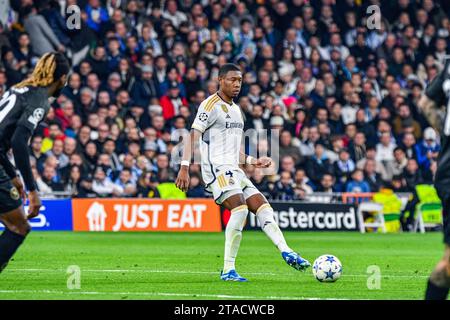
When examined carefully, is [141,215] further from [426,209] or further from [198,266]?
[198,266]

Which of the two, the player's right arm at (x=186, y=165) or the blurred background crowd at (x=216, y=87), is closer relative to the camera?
the player's right arm at (x=186, y=165)

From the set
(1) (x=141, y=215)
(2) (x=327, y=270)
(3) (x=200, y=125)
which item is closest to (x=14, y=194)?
(3) (x=200, y=125)

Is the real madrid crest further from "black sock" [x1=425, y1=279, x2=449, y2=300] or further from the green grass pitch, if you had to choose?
"black sock" [x1=425, y1=279, x2=449, y2=300]

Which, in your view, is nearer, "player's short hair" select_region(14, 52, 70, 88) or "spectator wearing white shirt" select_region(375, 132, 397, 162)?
"player's short hair" select_region(14, 52, 70, 88)

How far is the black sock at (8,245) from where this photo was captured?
974cm

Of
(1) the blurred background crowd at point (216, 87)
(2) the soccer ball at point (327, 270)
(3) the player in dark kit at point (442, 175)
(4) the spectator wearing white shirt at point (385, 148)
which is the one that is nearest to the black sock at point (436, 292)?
(3) the player in dark kit at point (442, 175)

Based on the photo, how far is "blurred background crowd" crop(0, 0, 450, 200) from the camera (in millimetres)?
24062

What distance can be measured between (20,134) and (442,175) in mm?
3690

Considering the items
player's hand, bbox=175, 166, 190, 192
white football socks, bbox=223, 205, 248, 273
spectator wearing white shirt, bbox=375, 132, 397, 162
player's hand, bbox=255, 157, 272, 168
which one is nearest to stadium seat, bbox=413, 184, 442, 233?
spectator wearing white shirt, bbox=375, 132, 397, 162

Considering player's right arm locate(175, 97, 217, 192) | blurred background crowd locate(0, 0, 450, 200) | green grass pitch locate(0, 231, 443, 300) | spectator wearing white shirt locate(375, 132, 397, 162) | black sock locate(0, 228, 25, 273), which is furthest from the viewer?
spectator wearing white shirt locate(375, 132, 397, 162)

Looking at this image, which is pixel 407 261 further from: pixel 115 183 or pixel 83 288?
pixel 115 183

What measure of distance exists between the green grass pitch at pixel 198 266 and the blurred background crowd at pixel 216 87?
2196 mm

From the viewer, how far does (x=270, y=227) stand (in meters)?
12.5

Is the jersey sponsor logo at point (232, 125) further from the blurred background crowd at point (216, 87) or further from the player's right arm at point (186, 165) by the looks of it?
the blurred background crowd at point (216, 87)
